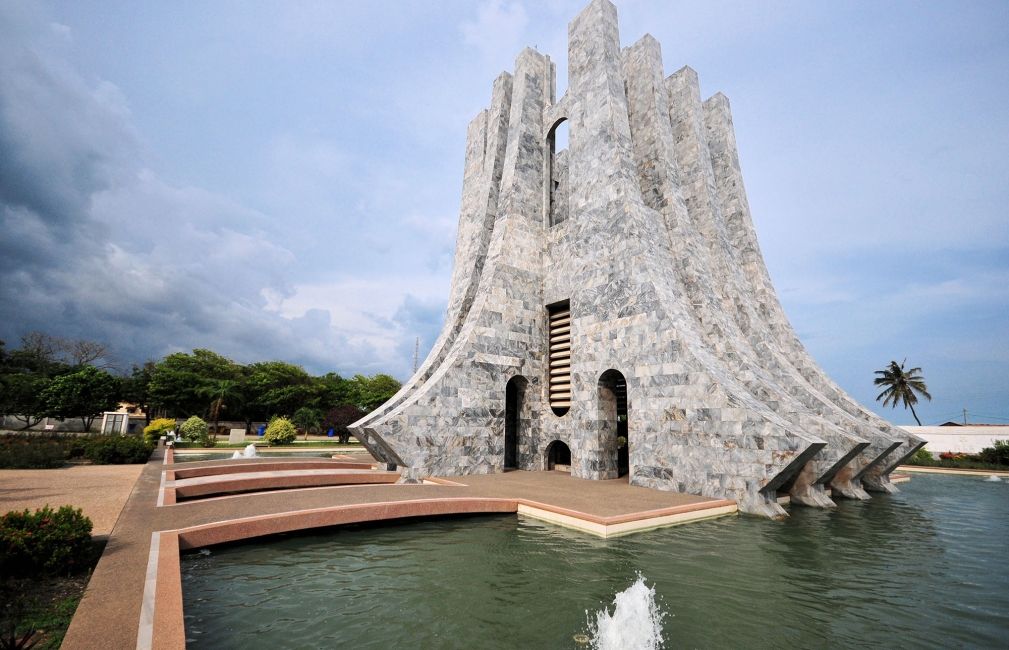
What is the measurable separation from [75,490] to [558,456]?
13.1 meters

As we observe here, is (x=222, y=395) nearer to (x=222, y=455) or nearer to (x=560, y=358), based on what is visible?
(x=222, y=455)

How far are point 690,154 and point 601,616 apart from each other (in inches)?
725

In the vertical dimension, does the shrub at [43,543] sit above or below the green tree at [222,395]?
below

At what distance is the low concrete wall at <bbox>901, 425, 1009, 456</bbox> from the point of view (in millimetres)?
29594

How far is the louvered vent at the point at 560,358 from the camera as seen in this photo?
50.9ft

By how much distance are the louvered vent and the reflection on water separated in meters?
7.23

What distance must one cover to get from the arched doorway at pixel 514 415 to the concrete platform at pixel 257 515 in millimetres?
3118

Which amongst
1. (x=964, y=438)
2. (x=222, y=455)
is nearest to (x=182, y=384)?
(x=222, y=455)

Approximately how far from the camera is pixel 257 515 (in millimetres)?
7293

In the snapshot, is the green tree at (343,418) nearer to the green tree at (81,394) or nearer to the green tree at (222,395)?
the green tree at (222,395)

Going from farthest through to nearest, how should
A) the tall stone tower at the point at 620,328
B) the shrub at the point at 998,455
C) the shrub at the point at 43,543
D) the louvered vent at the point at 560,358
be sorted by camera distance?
the shrub at the point at 998,455
the louvered vent at the point at 560,358
the tall stone tower at the point at 620,328
the shrub at the point at 43,543

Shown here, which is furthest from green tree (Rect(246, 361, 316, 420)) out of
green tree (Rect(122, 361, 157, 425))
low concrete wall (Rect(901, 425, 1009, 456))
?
low concrete wall (Rect(901, 425, 1009, 456))

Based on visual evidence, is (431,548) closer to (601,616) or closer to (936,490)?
(601,616)

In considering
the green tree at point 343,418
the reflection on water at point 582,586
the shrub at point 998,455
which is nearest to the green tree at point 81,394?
the green tree at point 343,418
